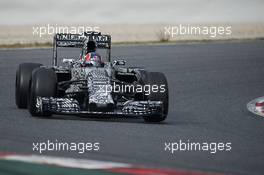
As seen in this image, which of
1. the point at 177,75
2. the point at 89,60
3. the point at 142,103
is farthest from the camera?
the point at 177,75

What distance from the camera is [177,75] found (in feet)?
79.9

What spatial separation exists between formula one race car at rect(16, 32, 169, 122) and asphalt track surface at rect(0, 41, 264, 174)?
0.63 feet

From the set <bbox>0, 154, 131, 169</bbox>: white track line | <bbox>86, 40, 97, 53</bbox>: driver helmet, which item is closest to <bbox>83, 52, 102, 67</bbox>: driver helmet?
<bbox>86, 40, 97, 53</bbox>: driver helmet

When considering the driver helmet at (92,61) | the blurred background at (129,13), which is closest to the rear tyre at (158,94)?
the driver helmet at (92,61)

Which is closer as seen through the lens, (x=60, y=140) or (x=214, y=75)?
(x=60, y=140)

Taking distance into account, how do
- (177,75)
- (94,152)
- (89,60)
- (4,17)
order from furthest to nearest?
(4,17) → (177,75) → (89,60) → (94,152)

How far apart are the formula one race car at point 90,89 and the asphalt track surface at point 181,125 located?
193 mm

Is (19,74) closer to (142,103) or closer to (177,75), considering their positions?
(142,103)

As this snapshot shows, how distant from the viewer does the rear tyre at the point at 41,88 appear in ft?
52.2

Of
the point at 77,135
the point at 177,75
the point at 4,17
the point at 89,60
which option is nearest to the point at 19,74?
the point at 89,60

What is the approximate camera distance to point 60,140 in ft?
43.8

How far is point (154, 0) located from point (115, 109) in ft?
162

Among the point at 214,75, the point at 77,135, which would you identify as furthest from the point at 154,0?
the point at 77,135

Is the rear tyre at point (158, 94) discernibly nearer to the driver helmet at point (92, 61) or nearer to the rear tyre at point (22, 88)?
the driver helmet at point (92, 61)
